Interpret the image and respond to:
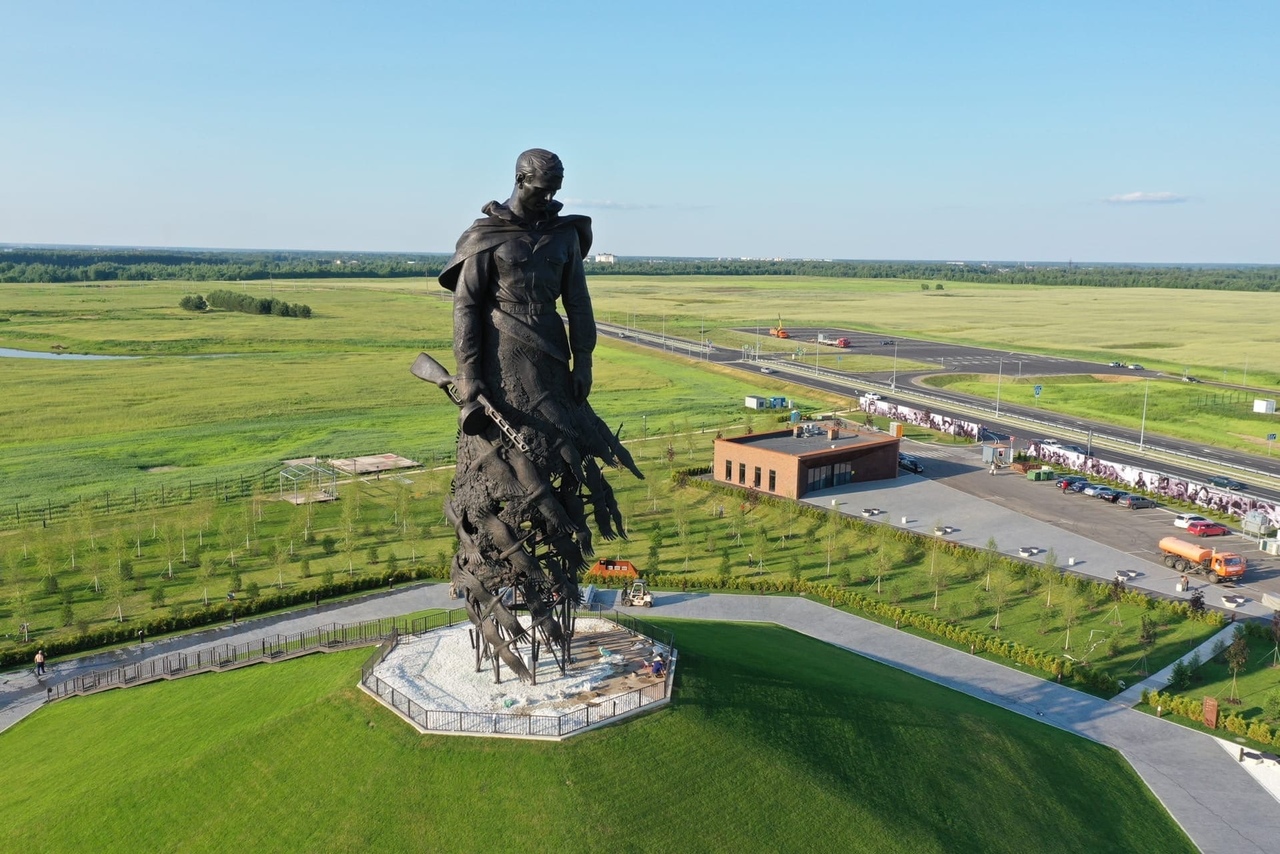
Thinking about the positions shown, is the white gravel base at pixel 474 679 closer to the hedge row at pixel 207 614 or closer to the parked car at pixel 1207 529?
the hedge row at pixel 207 614

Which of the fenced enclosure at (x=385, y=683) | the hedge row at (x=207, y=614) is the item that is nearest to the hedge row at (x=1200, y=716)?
the fenced enclosure at (x=385, y=683)

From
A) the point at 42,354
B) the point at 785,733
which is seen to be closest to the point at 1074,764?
the point at 785,733

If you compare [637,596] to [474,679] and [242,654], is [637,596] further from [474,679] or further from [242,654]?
[474,679]

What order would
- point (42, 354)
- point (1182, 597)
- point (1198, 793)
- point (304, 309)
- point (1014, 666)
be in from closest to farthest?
point (1198, 793) < point (1014, 666) < point (1182, 597) < point (42, 354) < point (304, 309)

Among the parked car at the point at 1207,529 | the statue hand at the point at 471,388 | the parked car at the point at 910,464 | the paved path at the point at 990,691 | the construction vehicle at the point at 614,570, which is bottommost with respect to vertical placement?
the paved path at the point at 990,691

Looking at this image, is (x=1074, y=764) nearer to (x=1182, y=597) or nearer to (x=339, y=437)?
(x=1182, y=597)
